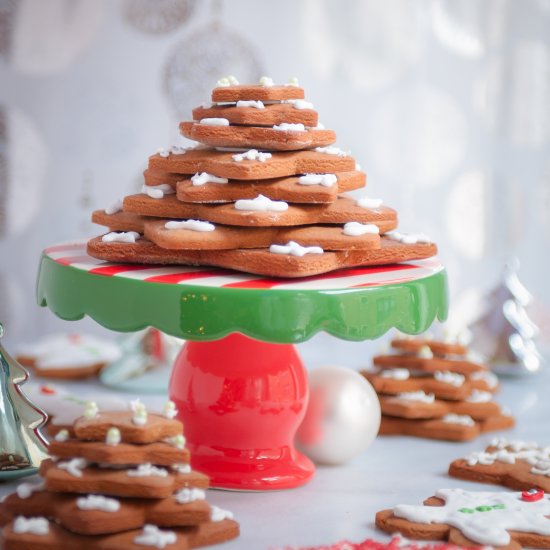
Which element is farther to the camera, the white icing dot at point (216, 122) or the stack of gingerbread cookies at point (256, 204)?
the white icing dot at point (216, 122)

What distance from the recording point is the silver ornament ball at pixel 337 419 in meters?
2.08

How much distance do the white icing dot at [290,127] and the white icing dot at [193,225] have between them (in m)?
0.21

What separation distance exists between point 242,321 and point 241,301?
0.03 m

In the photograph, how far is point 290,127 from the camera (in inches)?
72.8

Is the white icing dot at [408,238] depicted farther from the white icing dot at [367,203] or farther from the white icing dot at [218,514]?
the white icing dot at [218,514]

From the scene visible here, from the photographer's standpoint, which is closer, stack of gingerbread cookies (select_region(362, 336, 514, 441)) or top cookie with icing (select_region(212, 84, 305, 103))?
top cookie with icing (select_region(212, 84, 305, 103))

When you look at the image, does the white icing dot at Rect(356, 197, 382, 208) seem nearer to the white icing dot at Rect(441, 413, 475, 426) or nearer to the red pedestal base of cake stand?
the red pedestal base of cake stand

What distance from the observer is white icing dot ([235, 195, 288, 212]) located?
1.74 m

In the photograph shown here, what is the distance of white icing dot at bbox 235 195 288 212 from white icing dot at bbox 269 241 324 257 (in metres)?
0.06

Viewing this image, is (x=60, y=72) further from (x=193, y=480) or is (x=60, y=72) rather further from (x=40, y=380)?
(x=193, y=480)

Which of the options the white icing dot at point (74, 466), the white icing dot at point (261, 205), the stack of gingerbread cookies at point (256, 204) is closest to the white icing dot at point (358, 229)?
the stack of gingerbread cookies at point (256, 204)

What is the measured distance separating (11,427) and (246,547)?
0.52m

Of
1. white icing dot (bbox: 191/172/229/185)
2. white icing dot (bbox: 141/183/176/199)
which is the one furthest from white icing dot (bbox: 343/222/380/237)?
white icing dot (bbox: 141/183/176/199)

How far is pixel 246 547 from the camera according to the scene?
1665 millimetres
